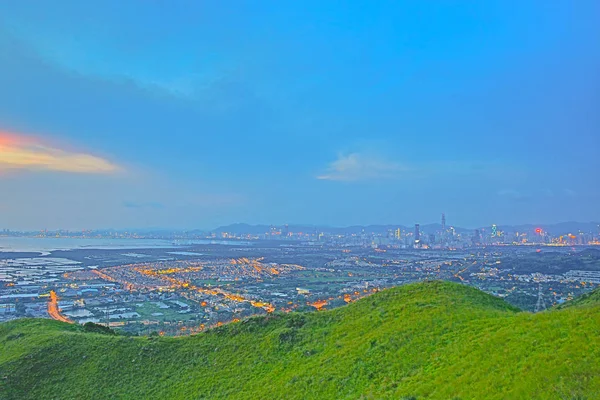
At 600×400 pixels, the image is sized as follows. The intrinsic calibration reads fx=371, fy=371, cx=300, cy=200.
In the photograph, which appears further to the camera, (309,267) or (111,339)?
(309,267)

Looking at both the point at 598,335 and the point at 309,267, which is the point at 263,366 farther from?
the point at 309,267

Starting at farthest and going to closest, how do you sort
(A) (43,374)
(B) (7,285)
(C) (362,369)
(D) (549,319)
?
(B) (7,285) < (A) (43,374) < (C) (362,369) < (D) (549,319)

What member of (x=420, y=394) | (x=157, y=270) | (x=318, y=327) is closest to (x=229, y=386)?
(x=318, y=327)

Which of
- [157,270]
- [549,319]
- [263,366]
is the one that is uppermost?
[549,319]

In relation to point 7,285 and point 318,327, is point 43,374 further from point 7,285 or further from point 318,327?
point 7,285

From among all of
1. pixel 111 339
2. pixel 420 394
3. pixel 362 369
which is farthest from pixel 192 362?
pixel 420 394

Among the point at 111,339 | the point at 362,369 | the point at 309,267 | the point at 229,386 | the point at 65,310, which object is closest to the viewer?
the point at 362,369

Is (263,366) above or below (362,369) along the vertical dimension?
below
